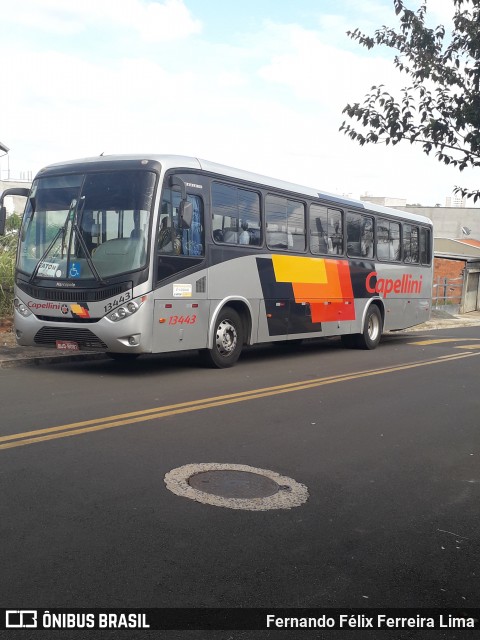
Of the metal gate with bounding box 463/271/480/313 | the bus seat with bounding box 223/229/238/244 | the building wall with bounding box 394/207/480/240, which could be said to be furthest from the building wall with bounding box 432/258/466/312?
the building wall with bounding box 394/207/480/240

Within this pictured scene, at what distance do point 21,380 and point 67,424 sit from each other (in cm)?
339

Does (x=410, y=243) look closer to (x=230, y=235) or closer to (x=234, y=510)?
(x=230, y=235)

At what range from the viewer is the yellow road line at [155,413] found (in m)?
7.02

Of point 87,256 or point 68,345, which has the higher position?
point 87,256

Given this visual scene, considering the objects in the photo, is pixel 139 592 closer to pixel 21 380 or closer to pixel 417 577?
pixel 417 577

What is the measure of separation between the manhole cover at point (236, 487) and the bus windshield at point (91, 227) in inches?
219

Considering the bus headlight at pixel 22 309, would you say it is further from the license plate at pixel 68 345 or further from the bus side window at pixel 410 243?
the bus side window at pixel 410 243

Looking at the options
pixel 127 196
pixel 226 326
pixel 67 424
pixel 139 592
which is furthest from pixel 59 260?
pixel 139 592

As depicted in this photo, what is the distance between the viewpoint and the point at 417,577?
4266 millimetres

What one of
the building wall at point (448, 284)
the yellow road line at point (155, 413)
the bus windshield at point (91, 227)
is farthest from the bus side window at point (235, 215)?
the building wall at point (448, 284)

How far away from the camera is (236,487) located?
5805 mm

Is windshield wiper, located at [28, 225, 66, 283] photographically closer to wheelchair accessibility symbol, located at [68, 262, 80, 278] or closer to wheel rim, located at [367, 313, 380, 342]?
wheelchair accessibility symbol, located at [68, 262, 80, 278]

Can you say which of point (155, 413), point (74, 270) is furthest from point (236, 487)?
point (74, 270)

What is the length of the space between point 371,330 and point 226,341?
6367 millimetres
